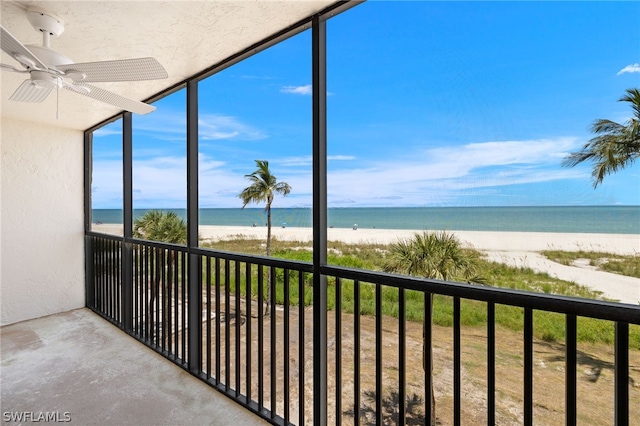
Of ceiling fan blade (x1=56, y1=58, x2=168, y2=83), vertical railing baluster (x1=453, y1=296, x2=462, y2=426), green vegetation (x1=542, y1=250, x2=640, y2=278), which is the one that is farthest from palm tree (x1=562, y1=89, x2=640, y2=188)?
ceiling fan blade (x1=56, y1=58, x2=168, y2=83)

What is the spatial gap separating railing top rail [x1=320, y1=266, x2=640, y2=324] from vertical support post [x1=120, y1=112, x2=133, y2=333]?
2784 mm

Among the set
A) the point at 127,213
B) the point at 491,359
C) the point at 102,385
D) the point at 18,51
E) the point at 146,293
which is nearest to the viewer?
the point at 491,359

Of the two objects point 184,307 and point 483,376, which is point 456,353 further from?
point 184,307

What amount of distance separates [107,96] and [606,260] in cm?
266

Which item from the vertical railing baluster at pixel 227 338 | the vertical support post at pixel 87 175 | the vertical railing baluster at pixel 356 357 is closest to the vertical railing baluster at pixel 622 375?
the vertical railing baluster at pixel 356 357

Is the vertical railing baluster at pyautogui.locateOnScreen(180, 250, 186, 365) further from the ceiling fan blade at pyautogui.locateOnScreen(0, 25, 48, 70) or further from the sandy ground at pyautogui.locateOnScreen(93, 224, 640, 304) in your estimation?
the ceiling fan blade at pyautogui.locateOnScreen(0, 25, 48, 70)

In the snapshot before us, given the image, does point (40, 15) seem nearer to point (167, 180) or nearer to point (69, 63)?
point (69, 63)

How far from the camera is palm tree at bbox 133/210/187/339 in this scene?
9.41 feet

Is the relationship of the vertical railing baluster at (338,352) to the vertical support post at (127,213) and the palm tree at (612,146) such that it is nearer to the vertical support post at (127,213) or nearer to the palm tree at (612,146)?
the palm tree at (612,146)

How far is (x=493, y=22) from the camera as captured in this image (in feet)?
5.02

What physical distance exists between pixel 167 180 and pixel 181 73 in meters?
2.22

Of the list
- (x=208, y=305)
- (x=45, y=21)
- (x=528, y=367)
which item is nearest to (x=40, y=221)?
(x=208, y=305)

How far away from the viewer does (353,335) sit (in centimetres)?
187

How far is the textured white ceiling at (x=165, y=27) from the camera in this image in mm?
1639
